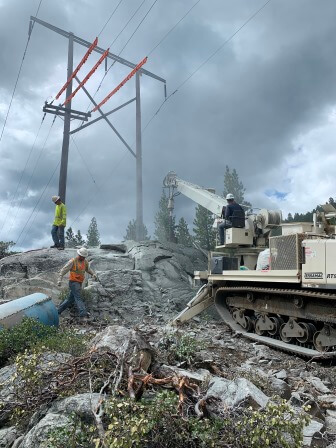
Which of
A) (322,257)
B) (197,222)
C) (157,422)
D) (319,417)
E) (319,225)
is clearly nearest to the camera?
(157,422)

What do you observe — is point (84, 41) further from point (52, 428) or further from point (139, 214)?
point (52, 428)

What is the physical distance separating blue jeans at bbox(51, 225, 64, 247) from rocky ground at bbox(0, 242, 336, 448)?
407 mm

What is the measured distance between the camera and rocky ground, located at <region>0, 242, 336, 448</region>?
3633mm

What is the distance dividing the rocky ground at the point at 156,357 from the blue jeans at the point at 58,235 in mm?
407

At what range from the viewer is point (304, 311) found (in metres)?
8.47

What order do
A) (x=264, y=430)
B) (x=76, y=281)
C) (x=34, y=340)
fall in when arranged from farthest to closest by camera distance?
1. (x=76, y=281)
2. (x=34, y=340)
3. (x=264, y=430)

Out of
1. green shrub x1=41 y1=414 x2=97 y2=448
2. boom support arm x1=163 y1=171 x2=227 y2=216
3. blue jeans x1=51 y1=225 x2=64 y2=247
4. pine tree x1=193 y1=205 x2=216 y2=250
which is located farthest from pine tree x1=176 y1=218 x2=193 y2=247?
green shrub x1=41 y1=414 x2=97 y2=448

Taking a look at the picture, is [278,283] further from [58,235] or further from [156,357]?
[58,235]

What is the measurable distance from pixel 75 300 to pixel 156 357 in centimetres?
593

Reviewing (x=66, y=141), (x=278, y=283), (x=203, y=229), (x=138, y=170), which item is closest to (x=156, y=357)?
(x=278, y=283)

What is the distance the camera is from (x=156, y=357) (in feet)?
16.7

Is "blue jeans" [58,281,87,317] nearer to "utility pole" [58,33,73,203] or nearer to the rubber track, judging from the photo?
the rubber track

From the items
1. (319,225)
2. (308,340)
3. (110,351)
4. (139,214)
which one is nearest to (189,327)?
(308,340)

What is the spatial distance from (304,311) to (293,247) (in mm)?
1330
